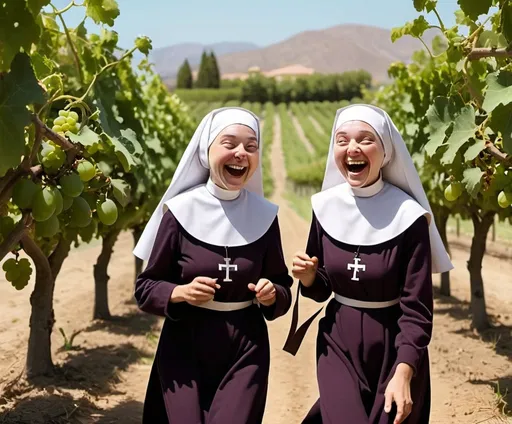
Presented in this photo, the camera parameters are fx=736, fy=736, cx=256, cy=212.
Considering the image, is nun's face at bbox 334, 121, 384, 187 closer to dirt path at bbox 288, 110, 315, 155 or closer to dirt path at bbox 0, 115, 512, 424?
dirt path at bbox 0, 115, 512, 424

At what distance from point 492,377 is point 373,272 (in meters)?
3.83

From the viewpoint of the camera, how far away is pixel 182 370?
10.5ft

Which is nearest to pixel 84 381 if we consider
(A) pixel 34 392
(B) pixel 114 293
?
(A) pixel 34 392

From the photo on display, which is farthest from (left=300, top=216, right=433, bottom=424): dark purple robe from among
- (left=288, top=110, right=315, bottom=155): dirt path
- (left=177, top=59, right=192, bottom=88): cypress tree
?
(left=177, top=59, right=192, bottom=88): cypress tree

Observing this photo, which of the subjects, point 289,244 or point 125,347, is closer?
point 125,347

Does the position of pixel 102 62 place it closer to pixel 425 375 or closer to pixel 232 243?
pixel 232 243

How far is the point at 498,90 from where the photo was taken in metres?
3.04

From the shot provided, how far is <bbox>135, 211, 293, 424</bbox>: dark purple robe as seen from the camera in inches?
125

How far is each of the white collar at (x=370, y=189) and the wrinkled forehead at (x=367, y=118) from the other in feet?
0.68

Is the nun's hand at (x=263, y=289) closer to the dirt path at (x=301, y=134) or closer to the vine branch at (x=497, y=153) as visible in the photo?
the vine branch at (x=497, y=153)

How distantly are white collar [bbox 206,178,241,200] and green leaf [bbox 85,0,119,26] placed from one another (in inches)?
43.5

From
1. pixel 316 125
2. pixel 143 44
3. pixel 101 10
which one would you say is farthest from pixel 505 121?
pixel 316 125

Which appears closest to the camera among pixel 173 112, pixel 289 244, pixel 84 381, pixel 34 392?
pixel 34 392

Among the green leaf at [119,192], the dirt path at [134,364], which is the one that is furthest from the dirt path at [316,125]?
the green leaf at [119,192]
